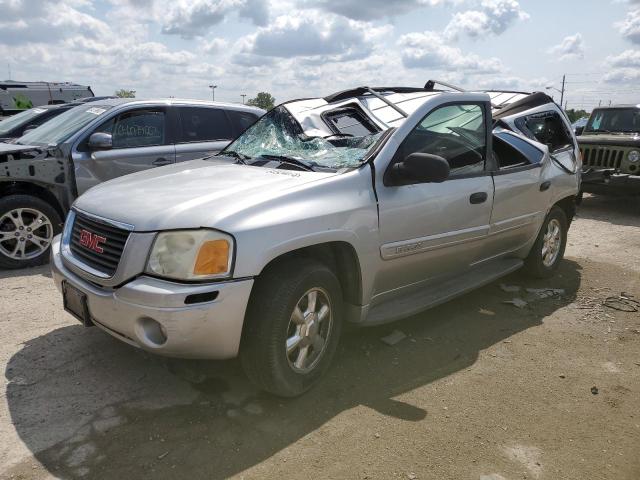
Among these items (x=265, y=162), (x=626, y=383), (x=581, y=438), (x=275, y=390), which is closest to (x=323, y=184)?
(x=265, y=162)

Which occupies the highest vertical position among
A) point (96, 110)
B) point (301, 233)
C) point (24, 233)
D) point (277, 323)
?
point (96, 110)

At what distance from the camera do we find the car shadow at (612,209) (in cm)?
905

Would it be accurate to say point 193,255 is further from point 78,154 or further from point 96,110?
point 96,110

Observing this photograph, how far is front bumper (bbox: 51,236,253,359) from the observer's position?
2.61 metres

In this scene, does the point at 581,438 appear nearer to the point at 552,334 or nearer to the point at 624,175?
the point at 552,334

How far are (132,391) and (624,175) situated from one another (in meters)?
9.01

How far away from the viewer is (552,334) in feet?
14.0

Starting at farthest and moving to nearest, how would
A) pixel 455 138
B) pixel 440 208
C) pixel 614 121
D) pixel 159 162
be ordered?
pixel 614 121, pixel 159 162, pixel 455 138, pixel 440 208

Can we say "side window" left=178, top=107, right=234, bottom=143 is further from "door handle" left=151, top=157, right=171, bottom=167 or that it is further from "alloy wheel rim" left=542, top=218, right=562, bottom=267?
"alloy wheel rim" left=542, top=218, right=562, bottom=267

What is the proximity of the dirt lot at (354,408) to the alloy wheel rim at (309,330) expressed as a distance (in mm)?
231

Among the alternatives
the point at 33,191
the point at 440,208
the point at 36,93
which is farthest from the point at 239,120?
the point at 36,93

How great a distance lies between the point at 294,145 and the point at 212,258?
1490 millimetres

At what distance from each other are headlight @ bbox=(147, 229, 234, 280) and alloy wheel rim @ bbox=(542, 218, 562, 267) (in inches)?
147

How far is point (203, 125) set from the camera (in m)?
6.59
